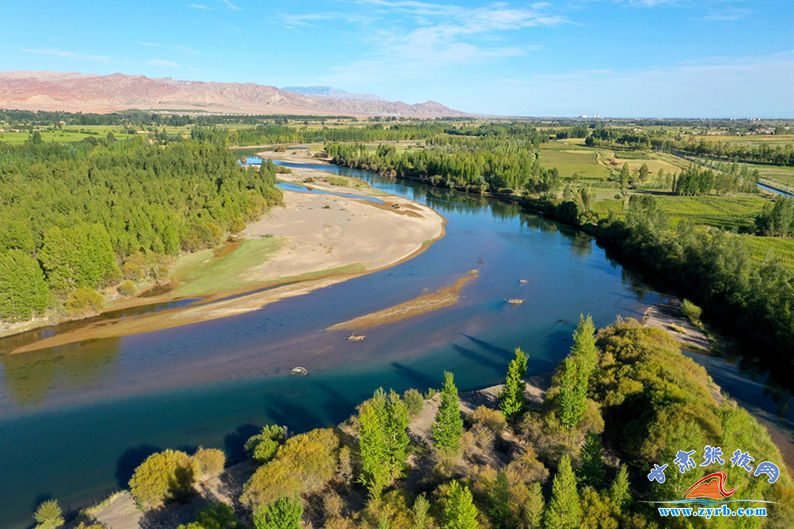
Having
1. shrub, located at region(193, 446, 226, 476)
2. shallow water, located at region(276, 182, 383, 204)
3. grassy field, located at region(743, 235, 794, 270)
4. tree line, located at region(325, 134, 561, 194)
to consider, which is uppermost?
tree line, located at region(325, 134, 561, 194)

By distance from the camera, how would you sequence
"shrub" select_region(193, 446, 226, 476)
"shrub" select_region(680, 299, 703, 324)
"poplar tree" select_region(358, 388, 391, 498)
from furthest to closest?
1. "shrub" select_region(680, 299, 703, 324)
2. "shrub" select_region(193, 446, 226, 476)
3. "poplar tree" select_region(358, 388, 391, 498)

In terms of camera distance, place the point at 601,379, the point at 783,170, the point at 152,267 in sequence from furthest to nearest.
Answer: the point at 783,170
the point at 152,267
the point at 601,379

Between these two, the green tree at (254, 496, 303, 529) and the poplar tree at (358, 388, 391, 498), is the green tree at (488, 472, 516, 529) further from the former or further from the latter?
the green tree at (254, 496, 303, 529)

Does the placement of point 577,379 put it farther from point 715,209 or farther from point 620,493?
point 715,209

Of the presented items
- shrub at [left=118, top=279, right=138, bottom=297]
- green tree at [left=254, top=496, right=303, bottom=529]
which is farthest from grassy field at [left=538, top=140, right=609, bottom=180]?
green tree at [left=254, top=496, right=303, bottom=529]

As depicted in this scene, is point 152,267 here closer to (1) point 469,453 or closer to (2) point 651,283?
(1) point 469,453

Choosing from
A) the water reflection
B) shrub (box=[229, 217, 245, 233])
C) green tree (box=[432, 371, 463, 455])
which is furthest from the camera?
shrub (box=[229, 217, 245, 233])

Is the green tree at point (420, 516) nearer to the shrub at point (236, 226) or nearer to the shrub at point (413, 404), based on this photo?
the shrub at point (413, 404)

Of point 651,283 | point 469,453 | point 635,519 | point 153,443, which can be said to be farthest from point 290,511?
Result: point 651,283

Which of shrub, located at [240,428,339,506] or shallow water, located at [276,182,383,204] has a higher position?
shallow water, located at [276,182,383,204]
